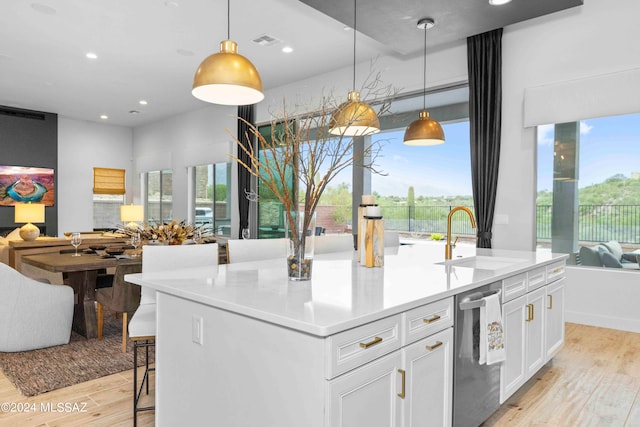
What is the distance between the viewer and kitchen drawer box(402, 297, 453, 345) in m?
1.51

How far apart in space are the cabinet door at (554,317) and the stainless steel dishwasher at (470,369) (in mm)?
956

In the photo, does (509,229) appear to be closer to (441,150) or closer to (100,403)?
(441,150)

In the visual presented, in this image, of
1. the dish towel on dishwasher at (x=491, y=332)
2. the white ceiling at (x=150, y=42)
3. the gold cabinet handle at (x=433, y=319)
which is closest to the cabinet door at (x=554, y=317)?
the dish towel on dishwasher at (x=491, y=332)

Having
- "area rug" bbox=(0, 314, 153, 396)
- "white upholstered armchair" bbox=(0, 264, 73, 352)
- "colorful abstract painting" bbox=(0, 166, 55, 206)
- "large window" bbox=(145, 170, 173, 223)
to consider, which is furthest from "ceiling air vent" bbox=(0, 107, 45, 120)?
"area rug" bbox=(0, 314, 153, 396)

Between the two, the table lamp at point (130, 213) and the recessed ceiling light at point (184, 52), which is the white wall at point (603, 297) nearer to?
the recessed ceiling light at point (184, 52)

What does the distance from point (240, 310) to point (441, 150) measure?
6.74 m

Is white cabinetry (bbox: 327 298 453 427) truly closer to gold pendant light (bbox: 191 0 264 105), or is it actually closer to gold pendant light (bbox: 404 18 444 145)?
gold pendant light (bbox: 191 0 264 105)

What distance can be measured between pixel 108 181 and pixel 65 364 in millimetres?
8391

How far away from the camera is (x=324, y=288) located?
5.55 ft

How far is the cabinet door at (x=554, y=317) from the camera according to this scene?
109 inches

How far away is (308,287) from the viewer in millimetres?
1713

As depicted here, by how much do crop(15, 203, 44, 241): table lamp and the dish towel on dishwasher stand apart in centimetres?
541

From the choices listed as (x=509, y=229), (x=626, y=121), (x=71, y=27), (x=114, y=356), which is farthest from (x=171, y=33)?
(x=626, y=121)

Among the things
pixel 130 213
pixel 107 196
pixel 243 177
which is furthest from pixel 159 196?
pixel 130 213
